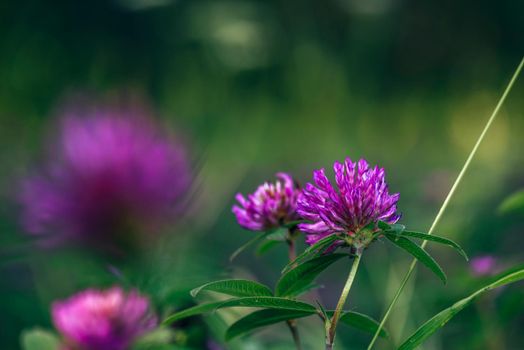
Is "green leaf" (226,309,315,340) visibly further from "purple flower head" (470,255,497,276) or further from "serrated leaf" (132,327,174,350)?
"purple flower head" (470,255,497,276)

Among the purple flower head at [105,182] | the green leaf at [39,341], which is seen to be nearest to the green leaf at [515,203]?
the purple flower head at [105,182]

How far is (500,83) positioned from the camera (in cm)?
301

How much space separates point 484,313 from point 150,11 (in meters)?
2.58

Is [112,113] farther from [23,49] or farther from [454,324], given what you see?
[23,49]

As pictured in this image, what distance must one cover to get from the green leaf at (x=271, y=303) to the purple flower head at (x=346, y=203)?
0.05 meters

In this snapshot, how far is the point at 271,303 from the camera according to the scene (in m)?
0.46

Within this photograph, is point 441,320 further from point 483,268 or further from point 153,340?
point 483,268

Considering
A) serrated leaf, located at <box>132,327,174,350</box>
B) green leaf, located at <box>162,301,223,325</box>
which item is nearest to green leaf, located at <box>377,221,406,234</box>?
green leaf, located at <box>162,301,223,325</box>

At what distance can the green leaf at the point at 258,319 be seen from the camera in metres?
0.49

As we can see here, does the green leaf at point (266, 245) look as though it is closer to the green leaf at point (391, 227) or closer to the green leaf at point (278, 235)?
the green leaf at point (278, 235)

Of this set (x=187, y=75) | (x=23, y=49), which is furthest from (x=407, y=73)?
(x=23, y=49)

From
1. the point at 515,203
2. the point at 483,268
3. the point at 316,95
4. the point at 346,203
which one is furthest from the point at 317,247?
the point at 316,95

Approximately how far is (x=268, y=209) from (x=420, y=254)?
0.14 meters

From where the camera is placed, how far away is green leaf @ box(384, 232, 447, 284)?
1.49ft
